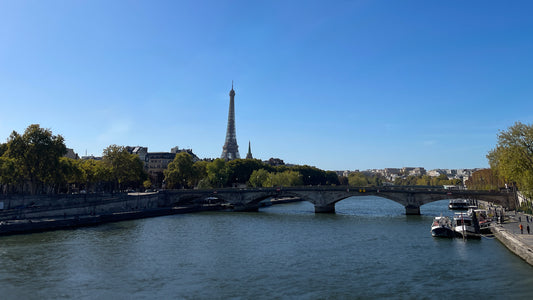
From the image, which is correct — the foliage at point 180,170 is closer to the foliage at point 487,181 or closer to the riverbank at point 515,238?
the riverbank at point 515,238

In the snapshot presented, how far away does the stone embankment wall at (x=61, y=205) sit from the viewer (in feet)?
133

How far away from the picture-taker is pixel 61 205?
4991 cm

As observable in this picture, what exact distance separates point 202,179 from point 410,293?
7625cm

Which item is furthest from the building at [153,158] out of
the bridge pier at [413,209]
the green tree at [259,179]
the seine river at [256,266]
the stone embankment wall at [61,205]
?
the seine river at [256,266]

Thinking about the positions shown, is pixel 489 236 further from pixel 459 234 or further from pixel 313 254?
pixel 313 254

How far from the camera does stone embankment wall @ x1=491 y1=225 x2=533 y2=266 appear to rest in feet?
72.8

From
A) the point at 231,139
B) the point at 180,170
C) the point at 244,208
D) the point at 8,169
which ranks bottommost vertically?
the point at 244,208

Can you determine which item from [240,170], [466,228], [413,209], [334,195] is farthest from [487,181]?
[466,228]

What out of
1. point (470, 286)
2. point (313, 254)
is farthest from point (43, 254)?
point (470, 286)

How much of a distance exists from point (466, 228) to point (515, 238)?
7.29 metres

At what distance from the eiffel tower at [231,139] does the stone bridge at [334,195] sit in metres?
68.7

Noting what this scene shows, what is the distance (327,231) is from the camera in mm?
39250

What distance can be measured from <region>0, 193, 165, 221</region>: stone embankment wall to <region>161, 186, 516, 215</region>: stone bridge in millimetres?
11758

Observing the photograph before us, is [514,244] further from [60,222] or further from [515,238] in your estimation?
[60,222]
